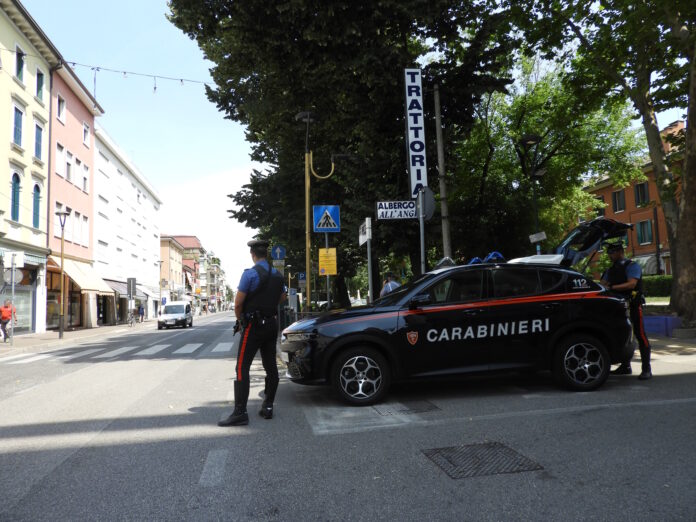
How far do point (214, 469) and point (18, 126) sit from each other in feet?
89.1

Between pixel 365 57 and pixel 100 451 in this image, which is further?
pixel 365 57

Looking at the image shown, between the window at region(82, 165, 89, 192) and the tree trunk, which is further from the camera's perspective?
the window at region(82, 165, 89, 192)

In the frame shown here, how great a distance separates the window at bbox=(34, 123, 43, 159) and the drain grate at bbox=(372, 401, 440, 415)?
90.2 feet

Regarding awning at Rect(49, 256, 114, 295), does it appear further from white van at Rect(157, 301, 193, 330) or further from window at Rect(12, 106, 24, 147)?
window at Rect(12, 106, 24, 147)

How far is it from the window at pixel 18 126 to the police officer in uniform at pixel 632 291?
26675 mm

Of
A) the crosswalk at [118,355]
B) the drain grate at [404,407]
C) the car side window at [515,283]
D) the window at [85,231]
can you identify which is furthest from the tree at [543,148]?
the window at [85,231]

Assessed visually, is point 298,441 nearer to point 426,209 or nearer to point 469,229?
point 426,209

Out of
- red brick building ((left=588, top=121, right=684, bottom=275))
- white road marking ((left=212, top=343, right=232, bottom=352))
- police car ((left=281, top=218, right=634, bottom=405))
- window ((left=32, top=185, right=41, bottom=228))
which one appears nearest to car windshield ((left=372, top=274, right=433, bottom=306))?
police car ((left=281, top=218, right=634, bottom=405))

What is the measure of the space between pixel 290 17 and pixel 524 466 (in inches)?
437

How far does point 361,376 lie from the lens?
6.08 meters

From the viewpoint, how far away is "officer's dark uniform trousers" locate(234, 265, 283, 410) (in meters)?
5.42

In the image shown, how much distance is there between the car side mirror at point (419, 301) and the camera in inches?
245

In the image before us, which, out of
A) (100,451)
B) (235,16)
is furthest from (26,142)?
(100,451)

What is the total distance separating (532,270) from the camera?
6.70 meters
